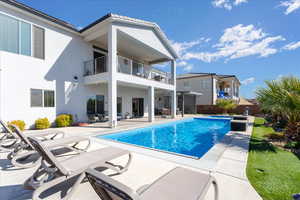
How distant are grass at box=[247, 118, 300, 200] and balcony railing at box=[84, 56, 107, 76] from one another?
1177 centimetres

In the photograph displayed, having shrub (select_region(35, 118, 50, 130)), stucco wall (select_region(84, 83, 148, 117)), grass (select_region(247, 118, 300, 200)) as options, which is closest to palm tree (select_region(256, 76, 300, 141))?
grass (select_region(247, 118, 300, 200))

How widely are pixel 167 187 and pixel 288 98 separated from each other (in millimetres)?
6162

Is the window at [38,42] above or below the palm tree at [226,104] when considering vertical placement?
above

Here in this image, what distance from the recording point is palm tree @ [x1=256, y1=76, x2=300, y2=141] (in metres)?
5.19

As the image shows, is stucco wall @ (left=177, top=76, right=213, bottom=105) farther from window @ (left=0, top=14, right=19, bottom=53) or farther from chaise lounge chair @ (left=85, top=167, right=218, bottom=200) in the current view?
window @ (left=0, top=14, right=19, bottom=53)

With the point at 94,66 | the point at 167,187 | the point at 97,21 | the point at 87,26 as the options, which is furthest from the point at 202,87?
the point at 167,187

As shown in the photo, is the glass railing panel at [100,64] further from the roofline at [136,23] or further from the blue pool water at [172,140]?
the blue pool water at [172,140]

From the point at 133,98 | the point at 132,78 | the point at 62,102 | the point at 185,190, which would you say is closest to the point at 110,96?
the point at 132,78

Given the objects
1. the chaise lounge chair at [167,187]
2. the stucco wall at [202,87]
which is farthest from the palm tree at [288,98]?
the stucco wall at [202,87]

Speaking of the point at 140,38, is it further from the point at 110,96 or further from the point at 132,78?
the point at 110,96

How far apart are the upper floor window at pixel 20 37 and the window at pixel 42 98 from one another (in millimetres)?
2549

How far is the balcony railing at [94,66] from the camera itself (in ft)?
39.8

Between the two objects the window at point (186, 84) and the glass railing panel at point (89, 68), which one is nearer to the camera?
the glass railing panel at point (89, 68)

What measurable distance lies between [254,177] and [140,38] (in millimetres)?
12447
